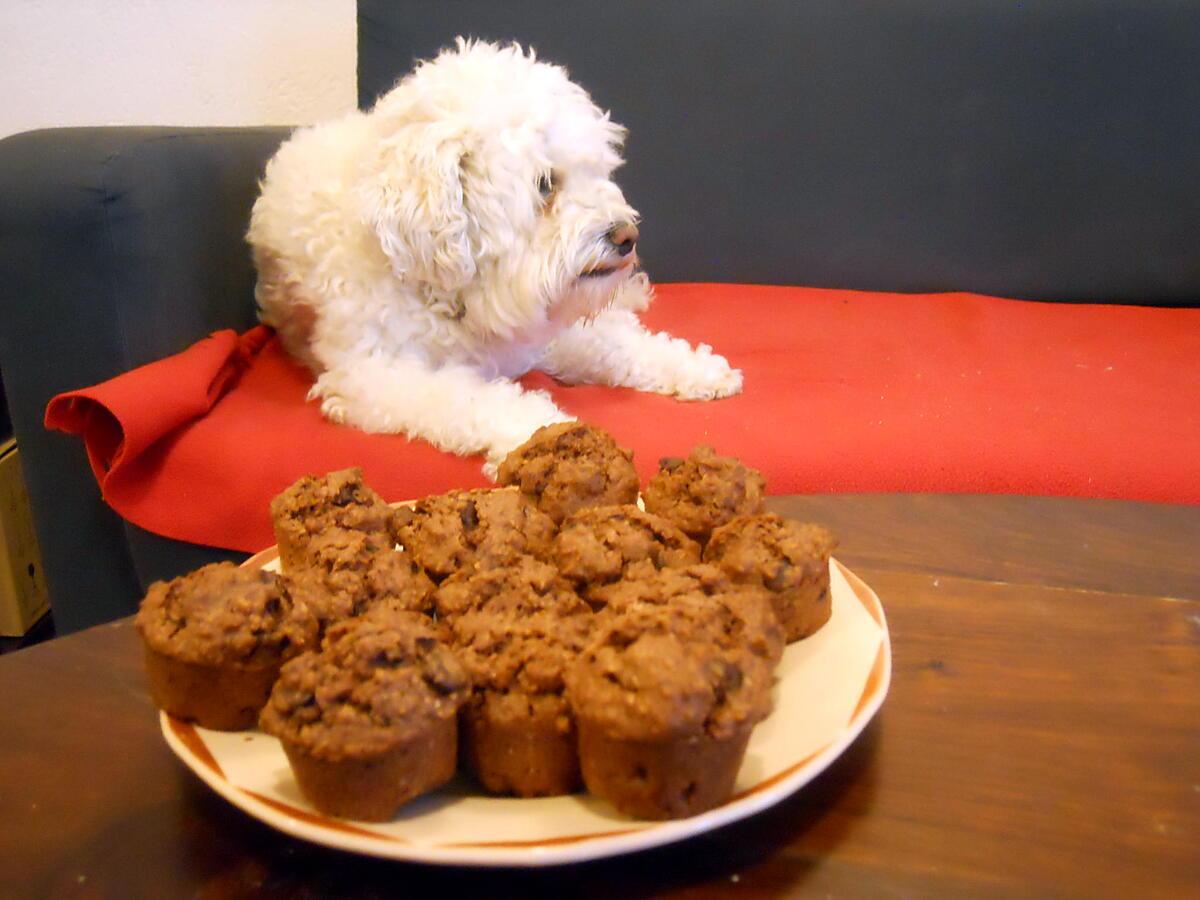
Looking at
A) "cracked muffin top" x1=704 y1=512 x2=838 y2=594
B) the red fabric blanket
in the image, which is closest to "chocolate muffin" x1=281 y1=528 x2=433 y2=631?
"cracked muffin top" x1=704 y1=512 x2=838 y2=594

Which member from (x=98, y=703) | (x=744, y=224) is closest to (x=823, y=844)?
(x=98, y=703)

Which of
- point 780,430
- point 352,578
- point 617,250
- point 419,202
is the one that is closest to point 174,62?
point 419,202

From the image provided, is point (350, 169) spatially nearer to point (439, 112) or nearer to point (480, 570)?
point (439, 112)

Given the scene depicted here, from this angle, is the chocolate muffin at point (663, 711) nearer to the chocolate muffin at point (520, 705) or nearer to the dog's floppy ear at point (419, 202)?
the chocolate muffin at point (520, 705)

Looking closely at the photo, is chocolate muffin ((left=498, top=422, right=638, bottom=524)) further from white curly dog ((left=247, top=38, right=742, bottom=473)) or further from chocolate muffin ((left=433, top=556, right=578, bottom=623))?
white curly dog ((left=247, top=38, right=742, bottom=473))

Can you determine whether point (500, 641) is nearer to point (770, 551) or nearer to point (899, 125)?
point (770, 551)

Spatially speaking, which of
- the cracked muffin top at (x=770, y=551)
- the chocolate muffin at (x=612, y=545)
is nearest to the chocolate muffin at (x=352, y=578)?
the chocolate muffin at (x=612, y=545)
